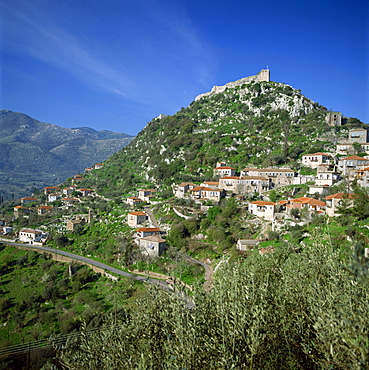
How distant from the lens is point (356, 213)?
25.0 meters

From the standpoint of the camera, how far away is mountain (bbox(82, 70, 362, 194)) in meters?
56.5

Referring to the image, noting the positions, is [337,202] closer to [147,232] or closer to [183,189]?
[147,232]

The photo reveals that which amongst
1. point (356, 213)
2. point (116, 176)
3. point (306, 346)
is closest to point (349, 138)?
point (356, 213)

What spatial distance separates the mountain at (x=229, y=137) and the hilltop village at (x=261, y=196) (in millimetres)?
4666

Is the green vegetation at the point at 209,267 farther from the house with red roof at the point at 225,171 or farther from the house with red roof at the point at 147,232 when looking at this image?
the house with red roof at the point at 147,232

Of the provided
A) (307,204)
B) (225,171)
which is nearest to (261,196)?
(307,204)

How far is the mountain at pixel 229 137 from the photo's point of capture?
5647cm

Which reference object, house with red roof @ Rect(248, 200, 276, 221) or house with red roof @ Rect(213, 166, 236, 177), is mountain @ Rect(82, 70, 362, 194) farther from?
house with red roof @ Rect(248, 200, 276, 221)

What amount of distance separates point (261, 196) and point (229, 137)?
3107 cm

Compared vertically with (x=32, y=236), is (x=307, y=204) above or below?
above

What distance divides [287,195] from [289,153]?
56.0 feet

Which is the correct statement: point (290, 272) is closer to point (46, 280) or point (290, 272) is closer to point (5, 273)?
point (46, 280)

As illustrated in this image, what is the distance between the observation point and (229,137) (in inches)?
2672

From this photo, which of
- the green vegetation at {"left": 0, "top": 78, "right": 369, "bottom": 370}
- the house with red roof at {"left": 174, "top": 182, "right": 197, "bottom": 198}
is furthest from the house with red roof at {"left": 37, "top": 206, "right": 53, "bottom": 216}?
the house with red roof at {"left": 174, "top": 182, "right": 197, "bottom": 198}
